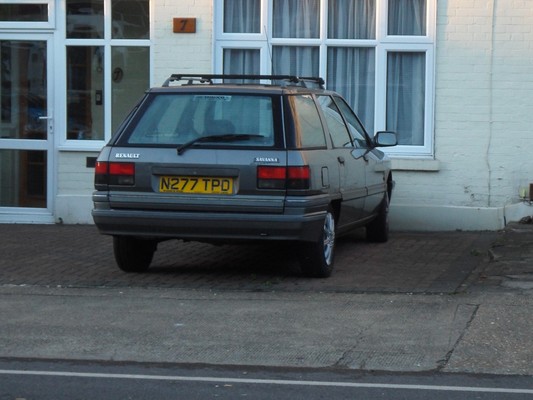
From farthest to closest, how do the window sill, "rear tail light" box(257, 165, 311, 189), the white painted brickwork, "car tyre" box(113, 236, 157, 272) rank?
the window sill → the white painted brickwork → "car tyre" box(113, 236, 157, 272) → "rear tail light" box(257, 165, 311, 189)

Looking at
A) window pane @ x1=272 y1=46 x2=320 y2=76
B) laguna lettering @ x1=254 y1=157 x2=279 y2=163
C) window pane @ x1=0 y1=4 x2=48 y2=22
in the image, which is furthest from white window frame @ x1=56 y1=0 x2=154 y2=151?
laguna lettering @ x1=254 y1=157 x2=279 y2=163

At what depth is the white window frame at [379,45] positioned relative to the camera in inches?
551

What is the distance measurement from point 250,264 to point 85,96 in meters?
4.50

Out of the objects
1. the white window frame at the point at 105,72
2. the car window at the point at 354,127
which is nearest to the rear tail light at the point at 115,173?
the car window at the point at 354,127

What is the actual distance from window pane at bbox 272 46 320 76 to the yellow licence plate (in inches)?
204

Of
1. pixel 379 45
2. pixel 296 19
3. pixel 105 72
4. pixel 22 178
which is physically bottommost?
pixel 22 178

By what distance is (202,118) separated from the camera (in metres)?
9.78

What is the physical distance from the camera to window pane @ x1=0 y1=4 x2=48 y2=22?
14477 millimetres

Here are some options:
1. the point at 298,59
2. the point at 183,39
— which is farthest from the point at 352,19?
the point at 183,39

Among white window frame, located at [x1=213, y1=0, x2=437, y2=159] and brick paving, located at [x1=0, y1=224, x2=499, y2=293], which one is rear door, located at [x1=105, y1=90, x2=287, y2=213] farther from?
white window frame, located at [x1=213, y1=0, x2=437, y2=159]

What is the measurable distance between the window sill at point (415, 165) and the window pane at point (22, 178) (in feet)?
14.7

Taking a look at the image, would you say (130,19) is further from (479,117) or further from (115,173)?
(115,173)

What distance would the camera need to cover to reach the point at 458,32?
13.8 m

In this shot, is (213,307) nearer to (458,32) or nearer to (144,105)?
(144,105)
